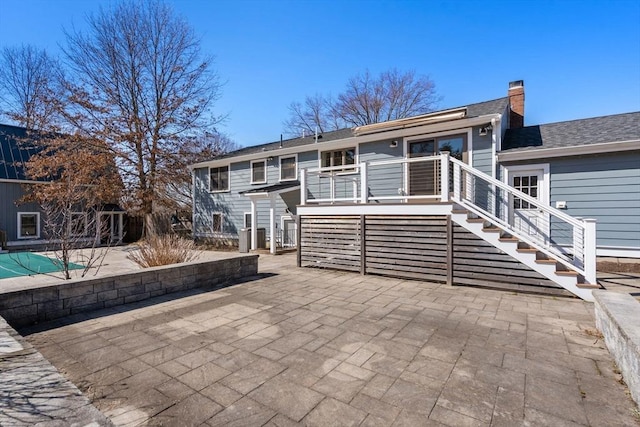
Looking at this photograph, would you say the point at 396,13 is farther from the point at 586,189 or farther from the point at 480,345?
the point at 480,345

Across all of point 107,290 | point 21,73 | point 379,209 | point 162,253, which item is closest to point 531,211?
point 379,209

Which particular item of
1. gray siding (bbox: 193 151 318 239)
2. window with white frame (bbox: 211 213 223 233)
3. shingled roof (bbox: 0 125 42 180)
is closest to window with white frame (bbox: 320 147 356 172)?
gray siding (bbox: 193 151 318 239)

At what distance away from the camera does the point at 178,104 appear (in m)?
16.5

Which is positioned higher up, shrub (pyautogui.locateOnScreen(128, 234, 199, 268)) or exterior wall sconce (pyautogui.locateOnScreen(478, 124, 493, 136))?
exterior wall sconce (pyautogui.locateOnScreen(478, 124, 493, 136))

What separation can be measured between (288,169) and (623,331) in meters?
11.5

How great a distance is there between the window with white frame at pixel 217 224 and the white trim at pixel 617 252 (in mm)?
14209

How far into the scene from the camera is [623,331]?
100 inches

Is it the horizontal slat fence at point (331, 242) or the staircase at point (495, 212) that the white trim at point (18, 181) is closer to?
the horizontal slat fence at point (331, 242)

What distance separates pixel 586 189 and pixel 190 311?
9.23 meters

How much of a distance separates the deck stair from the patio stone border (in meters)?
1.43

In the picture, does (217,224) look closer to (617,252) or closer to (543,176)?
(543,176)

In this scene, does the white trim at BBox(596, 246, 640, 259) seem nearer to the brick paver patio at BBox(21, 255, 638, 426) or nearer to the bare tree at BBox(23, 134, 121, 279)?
the brick paver patio at BBox(21, 255, 638, 426)

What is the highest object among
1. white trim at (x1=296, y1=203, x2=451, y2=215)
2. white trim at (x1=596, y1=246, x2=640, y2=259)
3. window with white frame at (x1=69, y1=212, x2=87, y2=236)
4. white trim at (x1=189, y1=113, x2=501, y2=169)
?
white trim at (x1=189, y1=113, x2=501, y2=169)

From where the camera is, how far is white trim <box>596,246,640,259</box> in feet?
23.6
